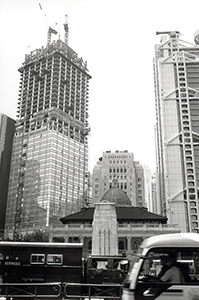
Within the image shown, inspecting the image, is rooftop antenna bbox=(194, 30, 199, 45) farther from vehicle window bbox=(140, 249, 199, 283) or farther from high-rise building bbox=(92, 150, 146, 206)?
vehicle window bbox=(140, 249, 199, 283)

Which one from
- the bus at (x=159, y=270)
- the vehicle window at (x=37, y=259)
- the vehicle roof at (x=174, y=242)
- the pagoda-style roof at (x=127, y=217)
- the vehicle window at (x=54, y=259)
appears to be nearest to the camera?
the bus at (x=159, y=270)

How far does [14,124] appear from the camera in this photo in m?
132

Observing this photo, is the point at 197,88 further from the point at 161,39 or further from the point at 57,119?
the point at 57,119

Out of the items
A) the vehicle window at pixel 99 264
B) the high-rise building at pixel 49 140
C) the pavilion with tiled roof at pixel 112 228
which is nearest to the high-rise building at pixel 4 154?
the high-rise building at pixel 49 140

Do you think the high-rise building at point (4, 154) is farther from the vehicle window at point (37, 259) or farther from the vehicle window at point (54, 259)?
the vehicle window at point (54, 259)

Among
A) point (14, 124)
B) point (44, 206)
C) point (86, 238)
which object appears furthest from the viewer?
point (14, 124)

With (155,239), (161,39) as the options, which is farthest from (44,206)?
(155,239)

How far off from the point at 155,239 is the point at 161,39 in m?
120

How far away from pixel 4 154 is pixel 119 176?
46.0 meters

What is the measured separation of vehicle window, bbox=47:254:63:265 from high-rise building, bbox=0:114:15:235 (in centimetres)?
10245

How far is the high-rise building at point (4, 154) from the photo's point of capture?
11738 cm

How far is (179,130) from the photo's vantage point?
100 m

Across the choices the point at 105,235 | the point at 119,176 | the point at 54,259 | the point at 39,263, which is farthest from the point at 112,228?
the point at 119,176

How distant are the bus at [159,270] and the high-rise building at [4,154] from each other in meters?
113
